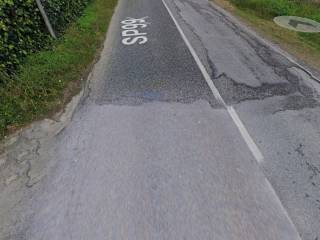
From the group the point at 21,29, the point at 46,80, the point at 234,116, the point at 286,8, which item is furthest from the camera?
the point at 286,8

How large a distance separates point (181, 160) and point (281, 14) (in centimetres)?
1115

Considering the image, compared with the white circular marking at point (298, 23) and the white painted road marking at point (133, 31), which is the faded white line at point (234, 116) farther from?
the white circular marking at point (298, 23)

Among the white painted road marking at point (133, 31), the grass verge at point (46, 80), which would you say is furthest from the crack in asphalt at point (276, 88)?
the grass verge at point (46, 80)

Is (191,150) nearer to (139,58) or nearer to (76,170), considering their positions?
(76,170)

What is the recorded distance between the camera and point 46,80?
6.46 metres

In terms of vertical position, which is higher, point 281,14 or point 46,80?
point 46,80

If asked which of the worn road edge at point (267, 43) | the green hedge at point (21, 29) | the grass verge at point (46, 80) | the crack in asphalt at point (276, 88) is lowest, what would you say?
the worn road edge at point (267, 43)

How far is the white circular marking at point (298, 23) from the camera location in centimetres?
A: 1066

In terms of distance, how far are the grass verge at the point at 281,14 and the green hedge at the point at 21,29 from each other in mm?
7215

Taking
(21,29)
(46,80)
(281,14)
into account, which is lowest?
(281,14)

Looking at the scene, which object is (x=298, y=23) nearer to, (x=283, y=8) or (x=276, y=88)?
(x=283, y=8)

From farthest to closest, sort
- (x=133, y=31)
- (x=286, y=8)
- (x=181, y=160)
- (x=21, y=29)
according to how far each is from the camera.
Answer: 1. (x=286, y=8)
2. (x=133, y=31)
3. (x=21, y=29)
4. (x=181, y=160)

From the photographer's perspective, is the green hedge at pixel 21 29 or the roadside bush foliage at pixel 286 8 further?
the roadside bush foliage at pixel 286 8

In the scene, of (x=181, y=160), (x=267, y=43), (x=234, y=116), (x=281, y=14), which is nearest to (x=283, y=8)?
(x=281, y=14)
